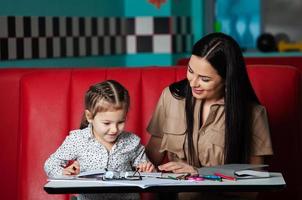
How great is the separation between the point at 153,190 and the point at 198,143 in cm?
70

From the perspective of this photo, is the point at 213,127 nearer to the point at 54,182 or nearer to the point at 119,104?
the point at 119,104

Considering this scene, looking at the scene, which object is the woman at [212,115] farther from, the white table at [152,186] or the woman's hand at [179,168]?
the white table at [152,186]

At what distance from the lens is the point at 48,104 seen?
414cm

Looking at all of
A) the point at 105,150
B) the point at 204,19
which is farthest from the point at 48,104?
the point at 204,19

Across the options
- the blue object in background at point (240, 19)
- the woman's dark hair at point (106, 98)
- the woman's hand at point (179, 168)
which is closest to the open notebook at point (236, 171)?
the woman's hand at point (179, 168)

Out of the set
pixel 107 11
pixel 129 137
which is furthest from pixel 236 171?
pixel 107 11

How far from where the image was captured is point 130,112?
4125 mm

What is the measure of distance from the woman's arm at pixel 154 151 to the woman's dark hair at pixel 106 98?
35 centimetres

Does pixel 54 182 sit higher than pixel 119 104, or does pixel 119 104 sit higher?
Result: pixel 119 104

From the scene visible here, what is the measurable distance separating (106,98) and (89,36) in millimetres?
2810

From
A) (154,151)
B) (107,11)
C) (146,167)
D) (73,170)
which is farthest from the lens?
(107,11)

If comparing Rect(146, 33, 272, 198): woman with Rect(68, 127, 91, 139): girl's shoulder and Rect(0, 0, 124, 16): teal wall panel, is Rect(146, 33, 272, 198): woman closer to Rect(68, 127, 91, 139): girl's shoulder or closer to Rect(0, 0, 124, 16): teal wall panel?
Rect(68, 127, 91, 139): girl's shoulder

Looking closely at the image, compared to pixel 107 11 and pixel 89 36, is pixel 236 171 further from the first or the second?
pixel 107 11

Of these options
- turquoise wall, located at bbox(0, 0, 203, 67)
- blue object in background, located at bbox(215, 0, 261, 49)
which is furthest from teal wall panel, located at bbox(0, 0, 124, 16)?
blue object in background, located at bbox(215, 0, 261, 49)
